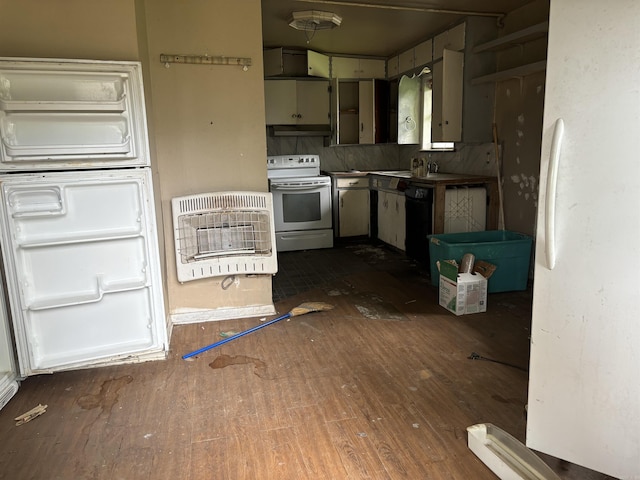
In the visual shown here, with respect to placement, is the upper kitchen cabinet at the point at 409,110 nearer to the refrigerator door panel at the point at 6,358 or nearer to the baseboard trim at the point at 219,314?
the baseboard trim at the point at 219,314

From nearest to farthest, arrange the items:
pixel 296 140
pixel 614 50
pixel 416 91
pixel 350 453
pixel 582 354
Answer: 1. pixel 614 50
2. pixel 582 354
3. pixel 350 453
4. pixel 416 91
5. pixel 296 140

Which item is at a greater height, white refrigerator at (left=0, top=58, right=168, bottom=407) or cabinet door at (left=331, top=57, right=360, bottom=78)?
cabinet door at (left=331, top=57, right=360, bottom=78)

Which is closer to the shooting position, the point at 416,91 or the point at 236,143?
the point at 236,143

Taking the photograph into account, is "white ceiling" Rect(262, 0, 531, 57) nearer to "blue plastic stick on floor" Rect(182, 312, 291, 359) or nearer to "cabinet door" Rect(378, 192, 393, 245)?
"cabinet door" Rect(378, 192, 393, 245)

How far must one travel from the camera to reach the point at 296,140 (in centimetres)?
600

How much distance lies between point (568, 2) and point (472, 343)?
1971 mm

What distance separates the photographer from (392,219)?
505cm

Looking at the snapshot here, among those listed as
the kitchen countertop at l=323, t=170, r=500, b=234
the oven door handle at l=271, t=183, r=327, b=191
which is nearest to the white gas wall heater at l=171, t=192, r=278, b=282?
the kitchen countertop at l=323, t=170, r=500, b=234

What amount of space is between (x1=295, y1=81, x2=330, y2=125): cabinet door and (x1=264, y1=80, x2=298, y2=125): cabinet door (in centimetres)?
7

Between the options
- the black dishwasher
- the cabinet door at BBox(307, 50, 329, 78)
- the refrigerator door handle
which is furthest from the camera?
the cabinet door at BBox(307, 50, 329, 78)

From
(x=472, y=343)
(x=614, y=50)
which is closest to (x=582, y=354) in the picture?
(x=614, y=50)

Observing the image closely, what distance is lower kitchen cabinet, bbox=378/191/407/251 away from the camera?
4801 millimetres

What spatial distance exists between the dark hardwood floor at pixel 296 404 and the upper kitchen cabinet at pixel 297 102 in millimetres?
3110

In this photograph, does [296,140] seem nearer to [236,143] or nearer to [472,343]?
[236,143]
